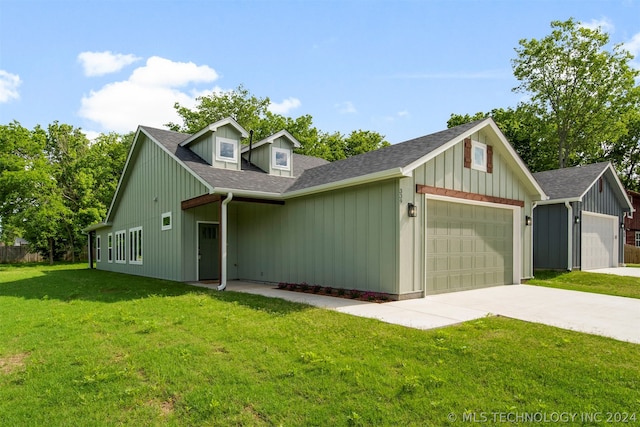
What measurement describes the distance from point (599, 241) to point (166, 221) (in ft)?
59.2

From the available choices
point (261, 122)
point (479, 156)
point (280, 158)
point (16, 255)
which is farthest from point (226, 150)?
point (16, 255)

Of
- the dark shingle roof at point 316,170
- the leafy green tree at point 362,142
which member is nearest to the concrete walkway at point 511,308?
the dark shingle roof at point 316,170

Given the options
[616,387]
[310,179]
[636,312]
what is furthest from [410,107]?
[616,387]

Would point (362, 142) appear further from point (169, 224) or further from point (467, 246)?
point (467, 246)

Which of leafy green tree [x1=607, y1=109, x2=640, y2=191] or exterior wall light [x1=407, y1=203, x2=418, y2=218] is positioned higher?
leafy green tree [x1=607, y1=109, x2=640, y2=191]

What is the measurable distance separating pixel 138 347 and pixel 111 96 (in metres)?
21.2

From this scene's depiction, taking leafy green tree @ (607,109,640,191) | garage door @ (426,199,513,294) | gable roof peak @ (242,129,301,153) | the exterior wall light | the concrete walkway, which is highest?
leafy green tree @ (607,109,640,191)

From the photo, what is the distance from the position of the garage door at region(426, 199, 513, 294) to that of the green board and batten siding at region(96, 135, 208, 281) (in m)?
6.58

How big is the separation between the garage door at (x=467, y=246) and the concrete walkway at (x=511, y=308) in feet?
1.64

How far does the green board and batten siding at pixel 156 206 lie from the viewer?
12674 millimetres

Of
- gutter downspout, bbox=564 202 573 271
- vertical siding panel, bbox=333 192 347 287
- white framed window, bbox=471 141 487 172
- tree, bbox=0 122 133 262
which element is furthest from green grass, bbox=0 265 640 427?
tree, bbox=0 122 133 262

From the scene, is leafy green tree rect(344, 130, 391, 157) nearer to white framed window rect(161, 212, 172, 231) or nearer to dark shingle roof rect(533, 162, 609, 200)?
dark shingle roof rect(533, 162, 609, 200)

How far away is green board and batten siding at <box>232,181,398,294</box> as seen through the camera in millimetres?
8625

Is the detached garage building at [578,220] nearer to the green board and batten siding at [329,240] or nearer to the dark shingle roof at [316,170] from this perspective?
the dark shingle roof at [316,170]
